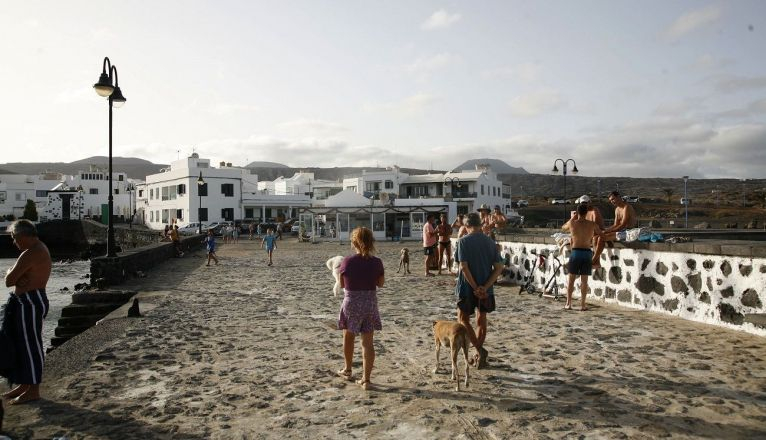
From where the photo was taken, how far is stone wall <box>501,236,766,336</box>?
6.49 metres

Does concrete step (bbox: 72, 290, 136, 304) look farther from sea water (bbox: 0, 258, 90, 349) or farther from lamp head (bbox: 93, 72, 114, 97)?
lamp head (bbox: 93, 72, 114, 97)

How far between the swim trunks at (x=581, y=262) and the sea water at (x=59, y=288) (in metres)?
10.8

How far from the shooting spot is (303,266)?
59.9 ft

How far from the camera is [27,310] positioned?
14.9 ft

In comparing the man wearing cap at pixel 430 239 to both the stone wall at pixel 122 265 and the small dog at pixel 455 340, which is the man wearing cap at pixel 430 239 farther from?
the small dog at pixel 455 340

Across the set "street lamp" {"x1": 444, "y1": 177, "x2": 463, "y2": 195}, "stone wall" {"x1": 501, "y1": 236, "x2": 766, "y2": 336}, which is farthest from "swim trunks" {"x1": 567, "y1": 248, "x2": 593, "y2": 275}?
"street lamp" {"x1": 444, "y1": 177, "x2": 463, "y2": 195}

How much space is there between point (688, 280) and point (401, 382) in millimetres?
4842

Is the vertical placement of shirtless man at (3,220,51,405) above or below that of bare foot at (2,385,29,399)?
above

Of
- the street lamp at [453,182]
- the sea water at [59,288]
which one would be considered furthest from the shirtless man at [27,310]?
the street lamp at [453,182]

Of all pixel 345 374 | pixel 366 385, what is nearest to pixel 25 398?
pixel 345 374

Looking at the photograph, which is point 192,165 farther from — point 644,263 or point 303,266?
point 644,263

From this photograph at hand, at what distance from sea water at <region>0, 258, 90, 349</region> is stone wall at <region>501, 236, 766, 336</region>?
11433mm

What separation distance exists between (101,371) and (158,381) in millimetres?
793

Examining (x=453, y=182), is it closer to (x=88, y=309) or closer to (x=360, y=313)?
(x=88, y=309)
